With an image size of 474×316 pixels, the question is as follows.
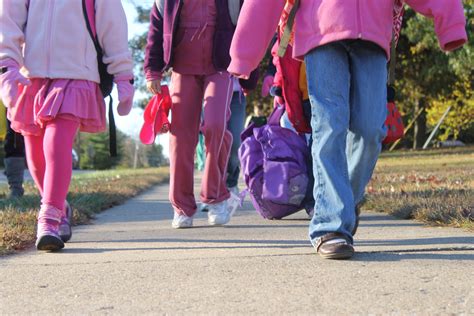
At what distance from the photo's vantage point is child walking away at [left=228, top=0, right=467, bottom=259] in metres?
3.20

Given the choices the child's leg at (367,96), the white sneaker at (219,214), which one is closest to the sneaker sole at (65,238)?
the white sneaker at (219,214)

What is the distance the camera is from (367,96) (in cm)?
328

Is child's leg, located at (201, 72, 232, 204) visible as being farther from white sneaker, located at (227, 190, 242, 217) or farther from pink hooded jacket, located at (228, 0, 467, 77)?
pink hooded jacket, located at (228, 0, 467, 77)

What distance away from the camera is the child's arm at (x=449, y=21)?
3230 millimetres

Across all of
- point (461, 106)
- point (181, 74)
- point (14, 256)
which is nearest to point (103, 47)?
point (181, 74)

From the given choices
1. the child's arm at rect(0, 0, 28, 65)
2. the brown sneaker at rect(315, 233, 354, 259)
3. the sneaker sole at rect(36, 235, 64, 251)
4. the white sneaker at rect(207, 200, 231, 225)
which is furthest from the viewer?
the white sneaker at rect(207, 200, 231, 225)

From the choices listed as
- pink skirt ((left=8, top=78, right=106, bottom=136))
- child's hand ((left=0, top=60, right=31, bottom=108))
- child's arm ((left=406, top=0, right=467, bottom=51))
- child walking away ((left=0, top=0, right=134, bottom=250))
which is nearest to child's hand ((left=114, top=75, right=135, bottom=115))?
child walking away ((left=0, top=0, right=134, bottom=250))

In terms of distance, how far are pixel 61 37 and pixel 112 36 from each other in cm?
31

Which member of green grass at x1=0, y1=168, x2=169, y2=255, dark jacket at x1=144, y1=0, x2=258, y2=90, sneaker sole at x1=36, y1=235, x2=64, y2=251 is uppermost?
dark jacket at x1=144, y1=0, x2=258, y2=90

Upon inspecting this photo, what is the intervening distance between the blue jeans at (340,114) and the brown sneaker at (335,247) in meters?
0.04

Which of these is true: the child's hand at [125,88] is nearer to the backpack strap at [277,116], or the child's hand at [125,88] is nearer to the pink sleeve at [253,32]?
the pink sleeve at [253,32]

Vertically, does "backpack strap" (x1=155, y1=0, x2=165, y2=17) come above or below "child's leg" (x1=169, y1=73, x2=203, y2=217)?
above

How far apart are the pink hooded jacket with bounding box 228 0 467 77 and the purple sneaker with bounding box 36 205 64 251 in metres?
1.32

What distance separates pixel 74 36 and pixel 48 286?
5.78 feet
